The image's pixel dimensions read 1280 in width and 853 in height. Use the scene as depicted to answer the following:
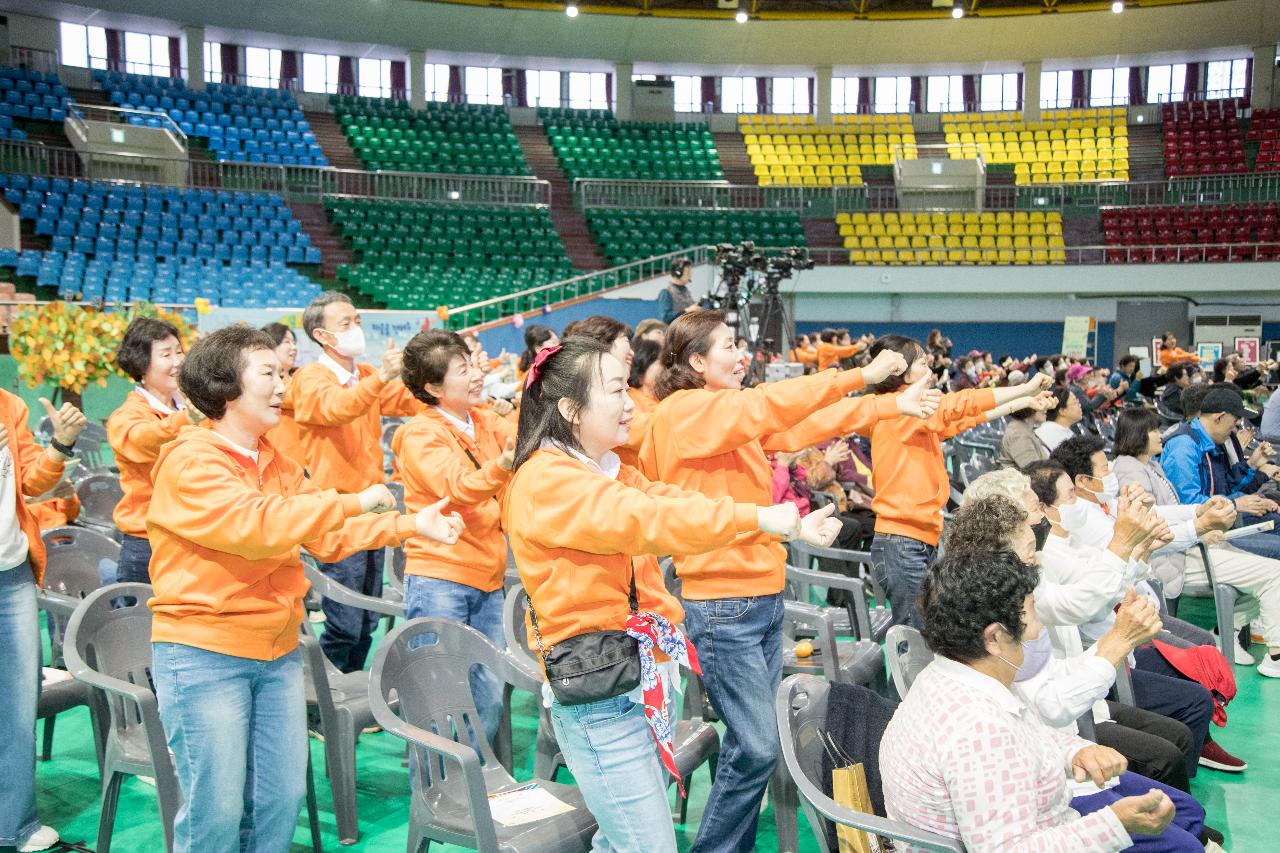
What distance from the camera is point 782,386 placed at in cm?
274

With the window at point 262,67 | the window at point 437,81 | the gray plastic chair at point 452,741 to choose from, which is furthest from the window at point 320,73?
the gray plastic chair at point 452,741

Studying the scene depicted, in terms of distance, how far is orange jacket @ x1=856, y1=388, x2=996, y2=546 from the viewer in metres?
4.09

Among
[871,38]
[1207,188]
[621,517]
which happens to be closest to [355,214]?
[871,38]

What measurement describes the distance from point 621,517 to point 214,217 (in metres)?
17.0

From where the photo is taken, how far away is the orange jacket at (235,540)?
233cm

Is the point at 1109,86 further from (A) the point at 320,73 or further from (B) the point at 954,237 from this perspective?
(A) the point at 320,73

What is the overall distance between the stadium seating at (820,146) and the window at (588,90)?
3.48 m

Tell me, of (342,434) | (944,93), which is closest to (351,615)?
(342,434)

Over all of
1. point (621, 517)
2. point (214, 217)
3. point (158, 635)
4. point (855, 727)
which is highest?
point (214, 217)

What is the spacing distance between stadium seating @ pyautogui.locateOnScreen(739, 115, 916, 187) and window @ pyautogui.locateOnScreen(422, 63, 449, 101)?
709cm

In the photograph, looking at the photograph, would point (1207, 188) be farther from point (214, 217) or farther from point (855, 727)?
point (855, 727)

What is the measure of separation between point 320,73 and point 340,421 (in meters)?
23.5

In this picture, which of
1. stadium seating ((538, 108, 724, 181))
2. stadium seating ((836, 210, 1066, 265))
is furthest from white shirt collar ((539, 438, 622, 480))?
stadium seating ((538, 108, 724, 181))

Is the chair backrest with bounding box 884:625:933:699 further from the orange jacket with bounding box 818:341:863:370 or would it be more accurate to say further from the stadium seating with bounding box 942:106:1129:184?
the stadium seating with bounding box 942:106:1129:184
